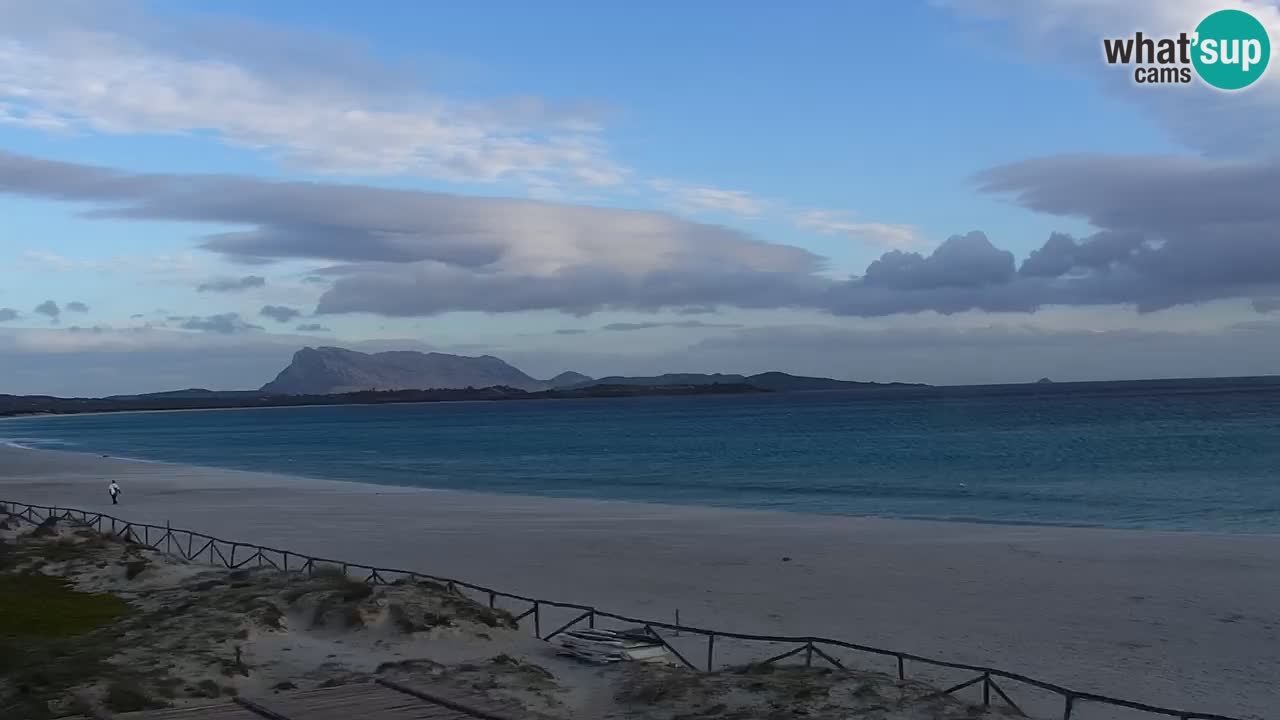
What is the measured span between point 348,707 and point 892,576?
1718 centimetres

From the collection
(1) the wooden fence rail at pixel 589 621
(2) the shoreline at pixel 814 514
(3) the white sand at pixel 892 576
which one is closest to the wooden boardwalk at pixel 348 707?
(1) the wooden fence rail at pixel 589 621

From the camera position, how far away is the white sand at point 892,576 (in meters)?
19.0

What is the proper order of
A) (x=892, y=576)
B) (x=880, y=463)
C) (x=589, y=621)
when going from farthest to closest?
(x=880, y=463), (x=892, y=576), (x=589, y=621)

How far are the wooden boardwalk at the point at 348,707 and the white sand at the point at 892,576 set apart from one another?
25.8 feet

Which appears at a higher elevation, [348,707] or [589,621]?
[348,707]

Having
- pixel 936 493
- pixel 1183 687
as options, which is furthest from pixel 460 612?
pixel 936 493

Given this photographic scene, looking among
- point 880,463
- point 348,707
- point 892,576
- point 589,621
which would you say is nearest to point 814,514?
point 892,576

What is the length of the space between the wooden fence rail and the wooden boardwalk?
466cm

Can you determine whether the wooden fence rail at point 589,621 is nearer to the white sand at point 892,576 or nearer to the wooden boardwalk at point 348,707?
the white sand at point 892,576

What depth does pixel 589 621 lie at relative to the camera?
846 inches

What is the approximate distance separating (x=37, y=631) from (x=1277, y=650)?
21414mm

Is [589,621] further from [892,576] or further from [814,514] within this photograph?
[814,514]

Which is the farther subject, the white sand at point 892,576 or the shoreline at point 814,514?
the shoreline at point 814,514

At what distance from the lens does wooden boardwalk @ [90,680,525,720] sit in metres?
12.7
